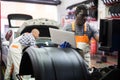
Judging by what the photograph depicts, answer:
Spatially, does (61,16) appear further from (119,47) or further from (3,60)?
(119,47)


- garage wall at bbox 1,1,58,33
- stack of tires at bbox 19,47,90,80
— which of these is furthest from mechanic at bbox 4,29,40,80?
garage wall at bbox 1,1,58,33

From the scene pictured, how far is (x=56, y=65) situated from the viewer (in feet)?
4.31

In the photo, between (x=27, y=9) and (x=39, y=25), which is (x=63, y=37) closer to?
(x=39, y=25)

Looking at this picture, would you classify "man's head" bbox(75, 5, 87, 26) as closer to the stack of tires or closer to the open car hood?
the open car hood

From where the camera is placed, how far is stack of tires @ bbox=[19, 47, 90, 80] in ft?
4.17

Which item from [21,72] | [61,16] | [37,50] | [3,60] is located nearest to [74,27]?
[21,72]

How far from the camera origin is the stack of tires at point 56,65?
1.27 m

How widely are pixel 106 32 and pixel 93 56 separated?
3.49m

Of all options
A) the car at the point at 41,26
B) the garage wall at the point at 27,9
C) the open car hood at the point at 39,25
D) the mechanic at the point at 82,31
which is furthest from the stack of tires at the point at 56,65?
the garage wall at the point at 27,9

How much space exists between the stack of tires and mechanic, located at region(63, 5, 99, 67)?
150 cm

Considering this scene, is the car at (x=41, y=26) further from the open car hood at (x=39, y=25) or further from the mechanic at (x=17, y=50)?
the mechanic at (x=17, y=50)

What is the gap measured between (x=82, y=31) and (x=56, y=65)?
1836 millimetres

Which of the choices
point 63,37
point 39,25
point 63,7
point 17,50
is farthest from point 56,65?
point 63,7

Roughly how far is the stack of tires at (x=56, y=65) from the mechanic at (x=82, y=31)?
150 cm
